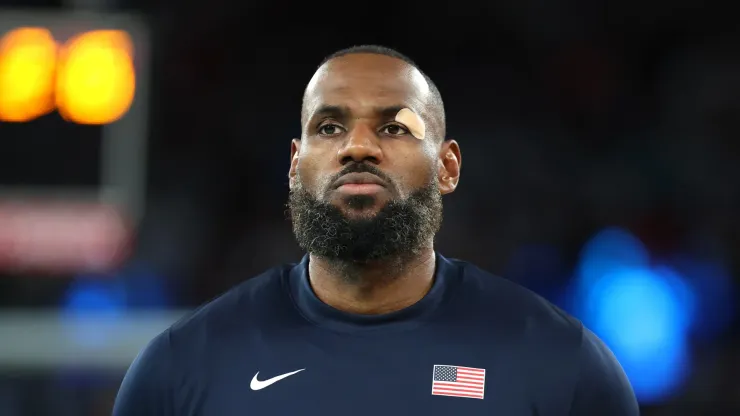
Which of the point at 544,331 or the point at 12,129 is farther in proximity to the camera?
the point at 12,129

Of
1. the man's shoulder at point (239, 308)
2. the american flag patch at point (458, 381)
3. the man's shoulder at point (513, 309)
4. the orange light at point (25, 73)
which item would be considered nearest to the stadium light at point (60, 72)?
the orange light at point (25, 73)

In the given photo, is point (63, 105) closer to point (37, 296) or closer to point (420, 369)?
point (37, 296)

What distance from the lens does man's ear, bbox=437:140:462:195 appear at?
245 centimetres

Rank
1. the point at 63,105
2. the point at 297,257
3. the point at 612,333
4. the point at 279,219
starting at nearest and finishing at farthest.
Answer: the point at 63,105, the point at 612,333, the point at 297,257, the point at 279,219

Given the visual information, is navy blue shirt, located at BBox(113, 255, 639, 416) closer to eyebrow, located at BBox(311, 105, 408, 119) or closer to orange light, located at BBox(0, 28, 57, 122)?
eyebrow, located at BBox(311, 105, 408, 119)

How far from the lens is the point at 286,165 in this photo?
376 inches

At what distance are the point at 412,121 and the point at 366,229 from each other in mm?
278

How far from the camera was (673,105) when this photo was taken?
962 centimetres

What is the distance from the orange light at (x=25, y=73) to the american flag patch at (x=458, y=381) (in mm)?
5065

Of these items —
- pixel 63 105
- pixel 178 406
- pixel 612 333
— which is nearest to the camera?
pixel 178 406

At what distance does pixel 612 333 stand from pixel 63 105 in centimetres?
431

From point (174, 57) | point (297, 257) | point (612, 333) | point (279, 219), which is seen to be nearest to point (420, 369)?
point (612, 333)

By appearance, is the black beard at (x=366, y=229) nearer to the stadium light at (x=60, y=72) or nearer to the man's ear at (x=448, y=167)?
the man's ear at (x=448, y=167)

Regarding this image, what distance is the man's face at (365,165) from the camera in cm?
221
